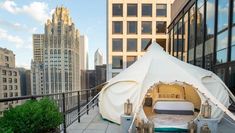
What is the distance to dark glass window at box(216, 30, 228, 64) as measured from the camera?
8.83 m

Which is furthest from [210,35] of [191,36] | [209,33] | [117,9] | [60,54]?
[60,54]

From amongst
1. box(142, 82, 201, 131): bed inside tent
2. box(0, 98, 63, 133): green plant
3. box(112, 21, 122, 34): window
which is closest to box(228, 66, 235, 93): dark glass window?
box(142, 82, 201, 131): bed inside tent

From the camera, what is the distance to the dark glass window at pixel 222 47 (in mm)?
8828

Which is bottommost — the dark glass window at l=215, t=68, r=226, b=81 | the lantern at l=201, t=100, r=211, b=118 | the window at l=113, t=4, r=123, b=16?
the lantern at l=201, t=100, r=211, b=118

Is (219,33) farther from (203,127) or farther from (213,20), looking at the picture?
(203,127)

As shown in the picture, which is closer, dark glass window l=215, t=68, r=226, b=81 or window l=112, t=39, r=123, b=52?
dark glass window l=215, t=68, r=226, b=81

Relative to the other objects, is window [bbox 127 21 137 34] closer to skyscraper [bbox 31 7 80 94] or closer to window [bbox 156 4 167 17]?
window [bbox 156 4 167 17]

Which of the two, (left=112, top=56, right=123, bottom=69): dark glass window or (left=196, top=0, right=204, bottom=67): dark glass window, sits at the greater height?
(left=196, top=0, right=204, bottom=67): dark glass window

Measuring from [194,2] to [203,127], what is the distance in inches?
441

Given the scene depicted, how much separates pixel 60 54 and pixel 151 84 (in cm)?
5804

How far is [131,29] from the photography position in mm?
27516

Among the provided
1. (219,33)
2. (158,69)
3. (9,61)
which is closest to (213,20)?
(219,33)

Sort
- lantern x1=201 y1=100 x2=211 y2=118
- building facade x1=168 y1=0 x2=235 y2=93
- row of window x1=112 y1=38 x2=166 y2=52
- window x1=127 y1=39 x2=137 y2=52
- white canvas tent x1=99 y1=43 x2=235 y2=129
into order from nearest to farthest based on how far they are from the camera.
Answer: lantern x1=201 y1=100 x2=211 y2=118
white canvas tent x1=99 y1=43 x2=235 y2=129
building facade x1=168 y1=0 x2=235 y2=93
row of window x1=112 y1=38 x2=166 y2=52
window x1=127 y1=39 x2=137 y2=52

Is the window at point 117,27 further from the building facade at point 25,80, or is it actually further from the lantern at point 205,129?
the building facade at point 25,80
